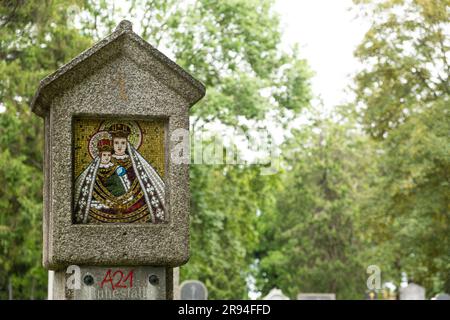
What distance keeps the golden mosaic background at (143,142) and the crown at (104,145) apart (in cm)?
10

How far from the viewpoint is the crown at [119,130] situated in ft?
31.9

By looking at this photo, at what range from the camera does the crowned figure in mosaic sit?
9.57 meters

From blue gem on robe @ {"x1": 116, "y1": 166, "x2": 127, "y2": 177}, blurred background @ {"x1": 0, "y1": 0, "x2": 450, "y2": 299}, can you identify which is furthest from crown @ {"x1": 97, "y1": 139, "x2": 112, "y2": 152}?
blurred background @ {"x1": 0, "y1": 0, "x2": 450, "y2": 299}

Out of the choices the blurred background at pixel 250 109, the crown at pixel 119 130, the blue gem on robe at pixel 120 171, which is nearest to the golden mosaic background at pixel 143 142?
the crown at pixel 119 130

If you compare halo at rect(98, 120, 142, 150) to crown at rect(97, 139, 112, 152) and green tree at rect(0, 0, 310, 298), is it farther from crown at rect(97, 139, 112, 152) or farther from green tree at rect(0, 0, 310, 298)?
green tree at rect(0, 0, 310, 298)

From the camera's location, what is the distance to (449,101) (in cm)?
2398

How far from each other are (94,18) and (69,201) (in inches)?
817

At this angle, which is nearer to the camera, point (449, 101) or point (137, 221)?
point (137, 221)

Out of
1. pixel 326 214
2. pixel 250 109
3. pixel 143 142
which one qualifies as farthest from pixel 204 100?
pixel 326 214

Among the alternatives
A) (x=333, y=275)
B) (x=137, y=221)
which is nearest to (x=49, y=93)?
(x=137, y=221)

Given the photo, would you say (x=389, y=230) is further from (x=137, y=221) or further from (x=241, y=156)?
(x=137, y=221)

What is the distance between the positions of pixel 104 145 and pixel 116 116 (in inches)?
10.8

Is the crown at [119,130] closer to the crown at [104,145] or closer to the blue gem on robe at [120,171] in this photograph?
the crown at [104,145]

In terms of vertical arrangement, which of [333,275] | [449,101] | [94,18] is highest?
[94,18]
